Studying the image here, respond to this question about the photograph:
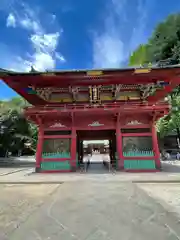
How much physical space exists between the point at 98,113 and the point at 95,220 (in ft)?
35.7

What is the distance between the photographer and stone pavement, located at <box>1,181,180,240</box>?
3449 mm

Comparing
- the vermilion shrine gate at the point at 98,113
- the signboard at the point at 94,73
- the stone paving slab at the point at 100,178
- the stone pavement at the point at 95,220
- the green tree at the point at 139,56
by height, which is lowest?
the stone pavement at the point at 95,220

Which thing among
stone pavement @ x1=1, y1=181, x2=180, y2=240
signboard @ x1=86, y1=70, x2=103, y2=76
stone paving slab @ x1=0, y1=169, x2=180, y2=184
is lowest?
stone pavement @ x1=1, y1=181, x2=180, y2=240

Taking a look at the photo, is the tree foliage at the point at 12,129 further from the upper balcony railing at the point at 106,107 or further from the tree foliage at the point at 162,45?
the tree foliage at the point at 162,45

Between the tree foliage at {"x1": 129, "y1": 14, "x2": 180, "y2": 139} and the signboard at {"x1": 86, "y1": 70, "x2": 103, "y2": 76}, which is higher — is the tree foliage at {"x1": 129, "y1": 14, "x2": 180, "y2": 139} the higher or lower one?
the higher one

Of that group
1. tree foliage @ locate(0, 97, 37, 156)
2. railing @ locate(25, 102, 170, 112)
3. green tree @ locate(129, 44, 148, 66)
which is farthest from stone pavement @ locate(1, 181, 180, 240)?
green tree @ locate(129, 44, 148, 66)

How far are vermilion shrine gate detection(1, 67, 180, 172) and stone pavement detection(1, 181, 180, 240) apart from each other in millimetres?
8253

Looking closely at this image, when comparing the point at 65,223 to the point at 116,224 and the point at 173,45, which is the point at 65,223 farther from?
the point at 173,45

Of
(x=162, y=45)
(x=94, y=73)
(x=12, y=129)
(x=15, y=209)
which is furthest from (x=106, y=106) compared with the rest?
(x=162, y=45)

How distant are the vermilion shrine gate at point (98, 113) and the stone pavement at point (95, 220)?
27.1ft

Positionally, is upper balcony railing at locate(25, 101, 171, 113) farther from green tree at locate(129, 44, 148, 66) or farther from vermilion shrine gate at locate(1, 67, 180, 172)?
green tree at locate(129, 44, 148, 66)

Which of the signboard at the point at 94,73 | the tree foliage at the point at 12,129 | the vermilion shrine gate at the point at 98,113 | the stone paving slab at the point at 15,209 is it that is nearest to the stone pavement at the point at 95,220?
the stone paving slab at the point at 15,209

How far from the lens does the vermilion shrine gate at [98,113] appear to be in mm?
14219

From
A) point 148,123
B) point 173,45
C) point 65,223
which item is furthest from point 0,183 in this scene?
point 173,45
